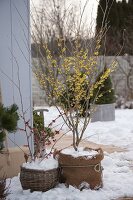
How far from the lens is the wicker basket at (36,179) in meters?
3.83

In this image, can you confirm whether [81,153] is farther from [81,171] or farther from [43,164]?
[43,164]

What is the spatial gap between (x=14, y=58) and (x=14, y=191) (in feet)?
5.17

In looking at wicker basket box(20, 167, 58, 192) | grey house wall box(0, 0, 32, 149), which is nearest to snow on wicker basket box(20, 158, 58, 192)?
wicker basket box(20, 167, 58, 192)

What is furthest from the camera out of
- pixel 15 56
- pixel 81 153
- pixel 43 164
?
pixel 15 56

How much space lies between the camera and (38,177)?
12.5 ft

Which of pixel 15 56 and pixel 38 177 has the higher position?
pixel 15 56

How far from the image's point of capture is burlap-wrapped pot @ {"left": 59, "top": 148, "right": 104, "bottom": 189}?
13.0ft

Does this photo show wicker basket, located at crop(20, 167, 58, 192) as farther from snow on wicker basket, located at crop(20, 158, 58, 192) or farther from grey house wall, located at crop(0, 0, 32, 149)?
grey house wall, located at crop(0, 0, 32, 149)

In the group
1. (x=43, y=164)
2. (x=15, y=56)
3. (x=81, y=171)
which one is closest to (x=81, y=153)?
(x=81, y=171)

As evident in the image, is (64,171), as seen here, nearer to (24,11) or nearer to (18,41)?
(18,41)

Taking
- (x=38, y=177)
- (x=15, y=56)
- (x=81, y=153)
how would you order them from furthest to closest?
(x=15, y=56) < (x=81, y=153) < (x=38, y=177)

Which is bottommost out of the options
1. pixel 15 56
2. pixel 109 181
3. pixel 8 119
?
pixel 109 181

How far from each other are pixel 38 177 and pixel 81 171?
0.46 m

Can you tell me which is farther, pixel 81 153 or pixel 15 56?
pixel 15 56
